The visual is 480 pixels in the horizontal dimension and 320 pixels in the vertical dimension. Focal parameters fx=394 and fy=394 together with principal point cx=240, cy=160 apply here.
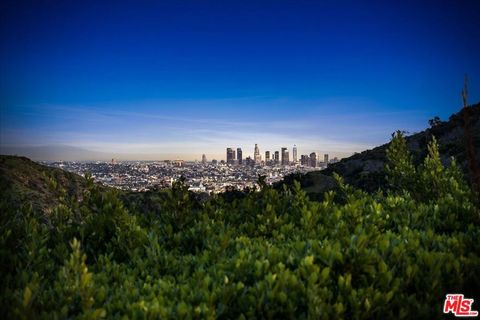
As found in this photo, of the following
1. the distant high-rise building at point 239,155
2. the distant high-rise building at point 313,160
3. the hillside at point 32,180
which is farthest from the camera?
the distant high-rise building at point 239,155

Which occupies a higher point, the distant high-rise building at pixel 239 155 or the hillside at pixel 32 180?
the distant high-rise building at pixel 239 155

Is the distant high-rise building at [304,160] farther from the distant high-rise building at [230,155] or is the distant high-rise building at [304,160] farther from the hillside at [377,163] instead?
the hillside at [377,163]

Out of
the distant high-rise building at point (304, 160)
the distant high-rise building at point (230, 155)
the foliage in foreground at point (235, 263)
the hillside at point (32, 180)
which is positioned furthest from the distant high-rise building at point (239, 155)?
the foliage in foreground at point (235, 263)

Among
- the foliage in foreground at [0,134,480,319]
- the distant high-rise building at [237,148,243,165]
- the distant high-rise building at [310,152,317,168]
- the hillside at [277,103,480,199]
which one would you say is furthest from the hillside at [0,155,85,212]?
the distant high-rise building at [237,148,243,165]

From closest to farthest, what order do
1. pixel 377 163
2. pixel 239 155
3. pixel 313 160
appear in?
pixel 377 163
pixel 313 160
pixel 239 155

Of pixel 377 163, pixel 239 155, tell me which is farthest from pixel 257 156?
pixel 377 163

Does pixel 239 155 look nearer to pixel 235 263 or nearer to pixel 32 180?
pixel 32 180

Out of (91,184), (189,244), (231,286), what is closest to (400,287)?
(231,286)

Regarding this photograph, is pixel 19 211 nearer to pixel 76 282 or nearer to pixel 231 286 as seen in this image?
pixel 76 282
